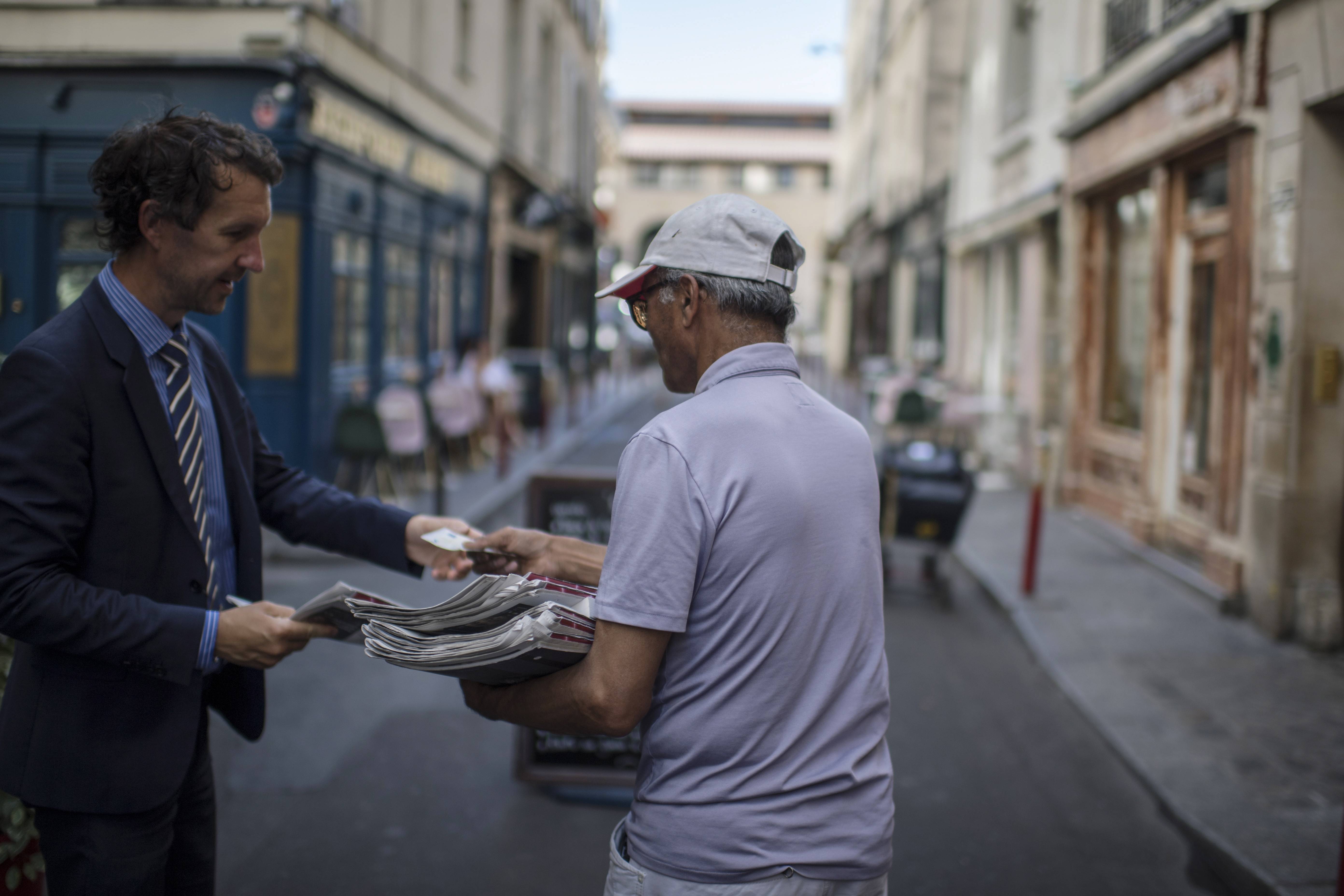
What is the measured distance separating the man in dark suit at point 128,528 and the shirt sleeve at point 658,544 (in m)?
0.77

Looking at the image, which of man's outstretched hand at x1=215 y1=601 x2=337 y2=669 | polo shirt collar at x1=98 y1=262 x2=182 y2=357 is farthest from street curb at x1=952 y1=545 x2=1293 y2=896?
polo shirt collar at x1=98 y1=262 x2=182 y2=357

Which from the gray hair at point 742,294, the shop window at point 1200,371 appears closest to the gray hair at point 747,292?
the gray hair at point 742,294

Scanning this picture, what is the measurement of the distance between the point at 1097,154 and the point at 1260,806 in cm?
884

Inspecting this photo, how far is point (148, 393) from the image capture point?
2.16 metres

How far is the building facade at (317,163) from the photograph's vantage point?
19.2 feet

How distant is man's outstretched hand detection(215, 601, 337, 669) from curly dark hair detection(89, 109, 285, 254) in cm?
74

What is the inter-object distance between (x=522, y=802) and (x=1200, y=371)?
7.35 meters

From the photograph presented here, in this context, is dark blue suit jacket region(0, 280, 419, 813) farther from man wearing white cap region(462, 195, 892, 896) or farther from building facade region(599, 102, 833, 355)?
building facade region(599, 102, 833, 355)

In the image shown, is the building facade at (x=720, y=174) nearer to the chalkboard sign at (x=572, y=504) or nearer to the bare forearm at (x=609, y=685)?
the chalkboard sign at (x=572, y=504)

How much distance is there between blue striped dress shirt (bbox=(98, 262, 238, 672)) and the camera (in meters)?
2.16

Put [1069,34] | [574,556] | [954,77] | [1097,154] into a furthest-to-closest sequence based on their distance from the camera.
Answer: [954,77] → [1069,34] → [1097,154] → [574,556]

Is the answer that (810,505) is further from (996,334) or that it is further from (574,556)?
(996,334)

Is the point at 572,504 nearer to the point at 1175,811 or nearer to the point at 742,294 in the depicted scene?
the point at 1175,811

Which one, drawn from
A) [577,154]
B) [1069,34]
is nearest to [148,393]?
[1069,34]
